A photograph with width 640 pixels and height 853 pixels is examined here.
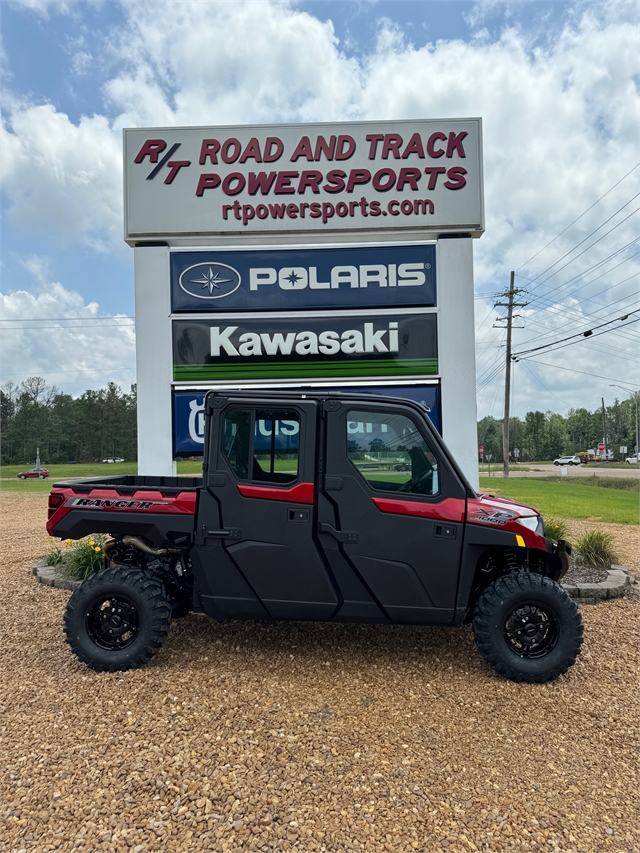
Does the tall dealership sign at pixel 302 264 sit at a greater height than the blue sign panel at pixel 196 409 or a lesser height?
greater

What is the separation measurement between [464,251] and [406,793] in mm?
5704

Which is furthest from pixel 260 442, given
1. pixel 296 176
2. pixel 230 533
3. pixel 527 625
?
pixel 296 176

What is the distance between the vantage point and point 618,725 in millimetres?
3234

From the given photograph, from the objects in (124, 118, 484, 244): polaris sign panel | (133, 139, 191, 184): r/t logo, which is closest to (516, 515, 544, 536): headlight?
(124, 118, 484, 244): polaris sign panel

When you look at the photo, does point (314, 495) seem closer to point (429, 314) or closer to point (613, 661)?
point (613, 661)

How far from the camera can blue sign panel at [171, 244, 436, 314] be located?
650 cm

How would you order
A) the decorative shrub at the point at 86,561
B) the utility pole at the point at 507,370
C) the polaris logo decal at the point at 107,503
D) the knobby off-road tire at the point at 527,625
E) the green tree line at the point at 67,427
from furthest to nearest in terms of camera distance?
1. the green tree line at the point at 67,427
2. the utility pole at the point at 507,370
3. the decorative shrub at the point at 86,561
4. the polaris logo decal at the point at 107,503
5. the knobby off-road tire at the point at 527,625

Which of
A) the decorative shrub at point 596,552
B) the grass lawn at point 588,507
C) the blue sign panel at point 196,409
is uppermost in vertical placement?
the blue sign panel at point 196,409

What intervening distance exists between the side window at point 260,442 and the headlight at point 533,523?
5.58 feet

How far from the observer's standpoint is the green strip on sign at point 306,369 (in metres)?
6.46

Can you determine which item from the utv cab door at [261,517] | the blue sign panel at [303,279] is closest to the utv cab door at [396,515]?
the utv cab door at [261,517]

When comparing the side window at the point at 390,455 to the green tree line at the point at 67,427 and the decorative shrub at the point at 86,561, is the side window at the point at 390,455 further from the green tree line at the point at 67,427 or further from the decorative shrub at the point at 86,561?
the green tree line at the point at 67,427

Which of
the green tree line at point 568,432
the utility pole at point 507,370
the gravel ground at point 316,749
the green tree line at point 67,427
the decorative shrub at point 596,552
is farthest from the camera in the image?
the green tree line at point 568,432

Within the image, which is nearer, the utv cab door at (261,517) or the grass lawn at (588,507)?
the utv cab door at (261,517)
